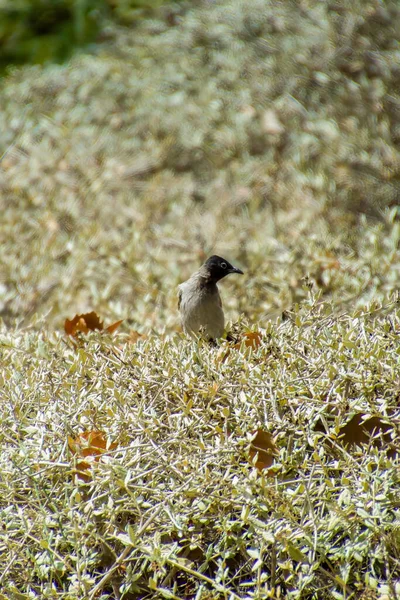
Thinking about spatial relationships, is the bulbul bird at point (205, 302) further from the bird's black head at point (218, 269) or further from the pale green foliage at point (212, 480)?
the pale green foliage at point (212, 480)

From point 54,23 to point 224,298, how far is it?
553 cm

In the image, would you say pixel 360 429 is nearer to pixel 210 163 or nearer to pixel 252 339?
pixel 252 339

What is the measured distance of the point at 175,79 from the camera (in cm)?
727

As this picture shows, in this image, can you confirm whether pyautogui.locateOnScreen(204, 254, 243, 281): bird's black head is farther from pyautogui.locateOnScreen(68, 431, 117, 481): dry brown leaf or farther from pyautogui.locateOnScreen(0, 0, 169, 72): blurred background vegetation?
pyautogui.locateOnScreen(0, 0, 169, 72): blurred background vegetation

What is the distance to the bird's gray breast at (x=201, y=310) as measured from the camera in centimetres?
428

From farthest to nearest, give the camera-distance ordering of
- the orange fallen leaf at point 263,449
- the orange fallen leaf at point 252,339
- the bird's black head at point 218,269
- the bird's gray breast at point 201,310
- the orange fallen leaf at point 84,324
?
the bird's black head at point 218,269 < the bird's gray breast at point 201,310 < the orange fallen leaf at point 84,324 < the orange fallen leaf at point 252,339 < the orange fallen leaf at point 263,449

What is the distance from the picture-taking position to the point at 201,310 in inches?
170

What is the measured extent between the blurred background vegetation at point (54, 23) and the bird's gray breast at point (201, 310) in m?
5.09

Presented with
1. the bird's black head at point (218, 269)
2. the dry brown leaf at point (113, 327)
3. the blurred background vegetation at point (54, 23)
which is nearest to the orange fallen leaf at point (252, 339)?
the dry brown leaf at point (113, 327)

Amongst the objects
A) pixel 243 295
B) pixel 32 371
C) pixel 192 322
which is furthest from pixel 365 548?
pixel 243 295

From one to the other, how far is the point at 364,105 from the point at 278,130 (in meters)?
0.83

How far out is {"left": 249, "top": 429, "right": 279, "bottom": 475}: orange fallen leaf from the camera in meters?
2.66

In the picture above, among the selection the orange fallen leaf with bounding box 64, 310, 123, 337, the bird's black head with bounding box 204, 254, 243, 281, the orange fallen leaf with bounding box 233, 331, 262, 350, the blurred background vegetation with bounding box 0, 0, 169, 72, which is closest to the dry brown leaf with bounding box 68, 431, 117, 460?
the orange fallen leaf with bounding box 233, 331, 262, 350

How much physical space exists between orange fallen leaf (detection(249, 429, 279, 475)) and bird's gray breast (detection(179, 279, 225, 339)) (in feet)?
5.00
